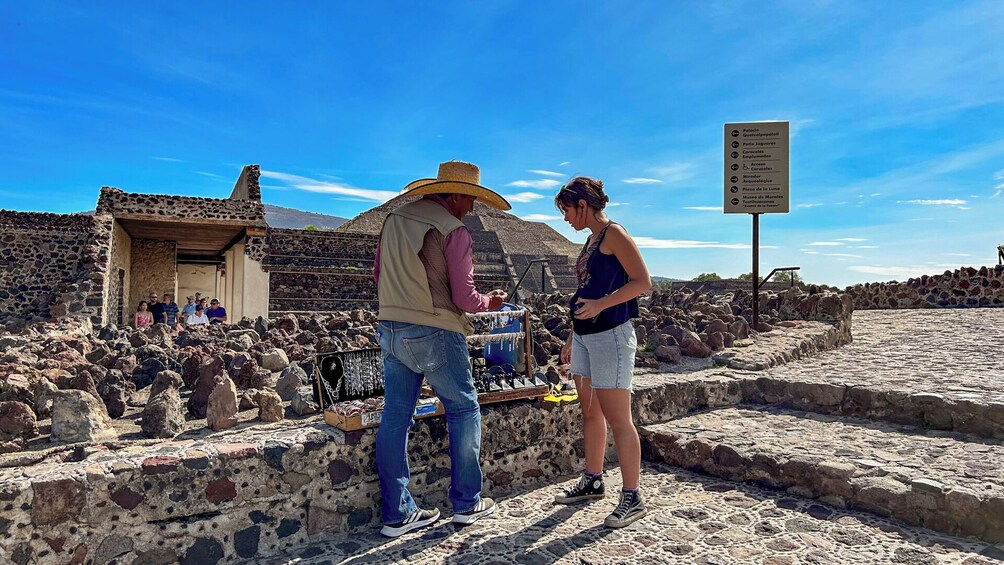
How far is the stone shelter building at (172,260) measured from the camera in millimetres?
12836

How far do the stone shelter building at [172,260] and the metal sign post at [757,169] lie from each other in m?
8.38

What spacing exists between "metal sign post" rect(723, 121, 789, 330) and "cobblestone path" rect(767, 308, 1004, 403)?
67.8 inches

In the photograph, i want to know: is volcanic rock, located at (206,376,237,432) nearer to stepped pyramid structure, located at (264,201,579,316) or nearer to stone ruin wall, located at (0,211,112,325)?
stepped pyramid structure, located at (264,201,579,316)

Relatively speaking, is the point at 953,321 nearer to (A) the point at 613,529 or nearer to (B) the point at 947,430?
(B) the point at 947,430

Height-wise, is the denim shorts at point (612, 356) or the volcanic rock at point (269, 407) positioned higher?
the denim shorts at point (612, 356)

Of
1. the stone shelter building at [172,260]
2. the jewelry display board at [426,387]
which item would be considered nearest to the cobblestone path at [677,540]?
the jewelry display board at [426,387]

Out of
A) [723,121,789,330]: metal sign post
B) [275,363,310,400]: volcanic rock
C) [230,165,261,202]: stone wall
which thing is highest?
[230,165,261,202]: stone wall

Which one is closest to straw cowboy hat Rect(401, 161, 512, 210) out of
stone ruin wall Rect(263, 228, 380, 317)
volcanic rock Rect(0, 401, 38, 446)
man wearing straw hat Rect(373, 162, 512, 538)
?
man wearing straw hat Rect(373, 162, 512, 538)

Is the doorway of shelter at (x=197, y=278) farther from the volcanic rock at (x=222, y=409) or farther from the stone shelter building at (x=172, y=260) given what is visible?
the volcanic rock at (x=222, y=409)

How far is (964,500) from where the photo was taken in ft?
8.32

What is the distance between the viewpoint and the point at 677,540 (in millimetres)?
2604

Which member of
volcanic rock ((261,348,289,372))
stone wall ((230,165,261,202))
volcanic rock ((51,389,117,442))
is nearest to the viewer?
volcanic rock ((51,389,117,442))

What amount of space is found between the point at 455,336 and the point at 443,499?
0.92 metres

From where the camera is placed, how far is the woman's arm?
272 cm
